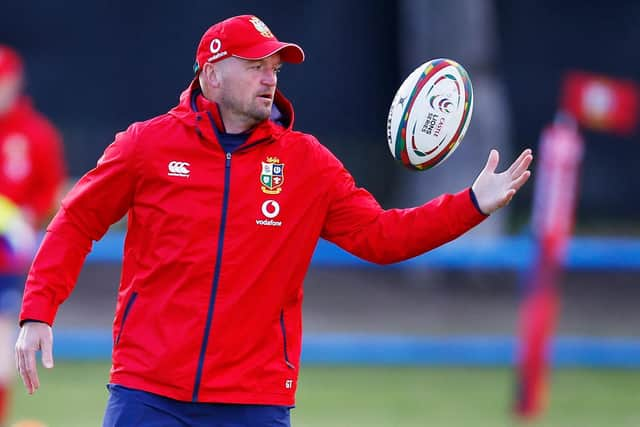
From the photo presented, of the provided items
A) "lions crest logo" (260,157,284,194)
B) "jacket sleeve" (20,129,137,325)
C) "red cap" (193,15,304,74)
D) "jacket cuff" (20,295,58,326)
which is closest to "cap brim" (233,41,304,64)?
"red cap" (193,15,304,74)

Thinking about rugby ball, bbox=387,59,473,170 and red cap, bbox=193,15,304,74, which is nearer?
red cap, bbox=193,15,304,74

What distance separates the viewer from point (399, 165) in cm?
1017

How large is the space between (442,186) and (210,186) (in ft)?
26.6

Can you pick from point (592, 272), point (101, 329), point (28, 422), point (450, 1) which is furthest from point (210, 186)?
point (450, 1)

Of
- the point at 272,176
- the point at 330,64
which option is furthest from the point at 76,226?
the point at 330,64

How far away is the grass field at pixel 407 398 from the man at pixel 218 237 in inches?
138

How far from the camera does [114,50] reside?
1151 cm

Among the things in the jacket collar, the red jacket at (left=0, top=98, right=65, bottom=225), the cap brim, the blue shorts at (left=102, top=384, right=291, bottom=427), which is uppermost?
the red jacket at (left=0, top=98, right=65, bottom=225)

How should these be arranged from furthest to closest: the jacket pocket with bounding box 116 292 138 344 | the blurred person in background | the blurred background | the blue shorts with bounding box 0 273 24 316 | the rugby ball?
the blurred background, the blurred person in background, the blue shorts with bounding box 0 273 24 316, the rugby ball, the jacket pocket with bounding box 116 292 138 344

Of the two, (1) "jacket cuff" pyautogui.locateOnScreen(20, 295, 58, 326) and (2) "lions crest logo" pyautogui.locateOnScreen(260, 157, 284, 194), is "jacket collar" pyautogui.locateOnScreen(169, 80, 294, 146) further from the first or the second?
(1) "jacket cuff" pyautogui.locateOnScreen(20, 295, 58, 326)

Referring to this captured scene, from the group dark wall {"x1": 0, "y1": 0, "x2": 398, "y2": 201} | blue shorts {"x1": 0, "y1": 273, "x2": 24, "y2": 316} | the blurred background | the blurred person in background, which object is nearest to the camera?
blue shorts {"x1": 0, "y1": 273, "x2": 24, "y2": 316}

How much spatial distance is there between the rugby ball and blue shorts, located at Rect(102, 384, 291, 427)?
1052 mm

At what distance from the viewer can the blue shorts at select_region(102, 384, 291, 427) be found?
414 centimetres

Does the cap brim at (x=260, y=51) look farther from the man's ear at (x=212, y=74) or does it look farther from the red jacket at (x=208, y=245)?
the red jacket at (x=208, y=245)
